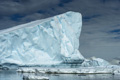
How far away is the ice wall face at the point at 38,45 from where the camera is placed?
2761 centimetres

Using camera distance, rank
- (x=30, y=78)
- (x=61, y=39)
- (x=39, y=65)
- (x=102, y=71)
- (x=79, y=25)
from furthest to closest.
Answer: (x=79, y=25), (x=61, y=39), (x=39, y=65), (x=102, y=71), (x=30, y=78)

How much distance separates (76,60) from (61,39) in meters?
3.36

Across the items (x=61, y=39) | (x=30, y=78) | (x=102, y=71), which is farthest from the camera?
(x=61, y=39)

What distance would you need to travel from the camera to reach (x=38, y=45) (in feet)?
93.8

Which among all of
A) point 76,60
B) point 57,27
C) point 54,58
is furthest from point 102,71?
point 57,27

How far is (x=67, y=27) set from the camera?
3056cm

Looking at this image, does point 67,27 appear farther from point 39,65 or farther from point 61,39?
point 39,65

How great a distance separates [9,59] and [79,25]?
1055 centimetres

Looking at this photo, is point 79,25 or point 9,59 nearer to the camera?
point 9,59

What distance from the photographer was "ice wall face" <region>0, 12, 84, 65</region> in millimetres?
27609

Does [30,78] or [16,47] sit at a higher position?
[16,47]

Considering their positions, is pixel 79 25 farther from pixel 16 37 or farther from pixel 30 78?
pixel 30 78

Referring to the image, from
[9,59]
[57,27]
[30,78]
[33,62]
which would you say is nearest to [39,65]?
[33,62]

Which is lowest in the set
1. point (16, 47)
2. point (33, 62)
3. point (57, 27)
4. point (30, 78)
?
point (30, 78)
